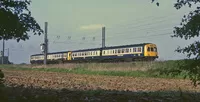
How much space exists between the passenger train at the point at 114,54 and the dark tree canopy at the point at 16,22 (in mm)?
47501

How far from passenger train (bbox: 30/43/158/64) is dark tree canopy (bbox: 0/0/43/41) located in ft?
156

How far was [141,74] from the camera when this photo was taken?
41.7 meters

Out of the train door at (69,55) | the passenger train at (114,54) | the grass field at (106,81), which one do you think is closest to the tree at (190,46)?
the grass field at (106,81)

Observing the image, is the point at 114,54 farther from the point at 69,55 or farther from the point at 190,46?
the point at 190,46

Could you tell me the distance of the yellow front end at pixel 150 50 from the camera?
180 ft

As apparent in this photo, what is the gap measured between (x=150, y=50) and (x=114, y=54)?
7.24 meters

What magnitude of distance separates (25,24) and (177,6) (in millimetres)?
3377

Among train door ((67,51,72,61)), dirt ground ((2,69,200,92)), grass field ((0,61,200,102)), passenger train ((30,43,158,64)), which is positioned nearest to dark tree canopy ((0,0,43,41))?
grass field ((0,61,200,102))

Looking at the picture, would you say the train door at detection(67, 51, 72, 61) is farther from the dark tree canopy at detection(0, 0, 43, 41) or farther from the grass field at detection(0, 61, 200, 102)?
the dark tree canopy at detection(0, 0, 43, 41)

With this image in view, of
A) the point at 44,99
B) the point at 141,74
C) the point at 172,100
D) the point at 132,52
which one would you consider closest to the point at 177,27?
the point at 172,100

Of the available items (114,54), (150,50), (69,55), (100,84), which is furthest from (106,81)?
(69,55)

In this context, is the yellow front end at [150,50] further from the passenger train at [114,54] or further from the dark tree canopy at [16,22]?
the dark tree canopy at [16,22]

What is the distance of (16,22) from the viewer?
708cm

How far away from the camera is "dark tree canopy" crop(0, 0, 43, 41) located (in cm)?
700
